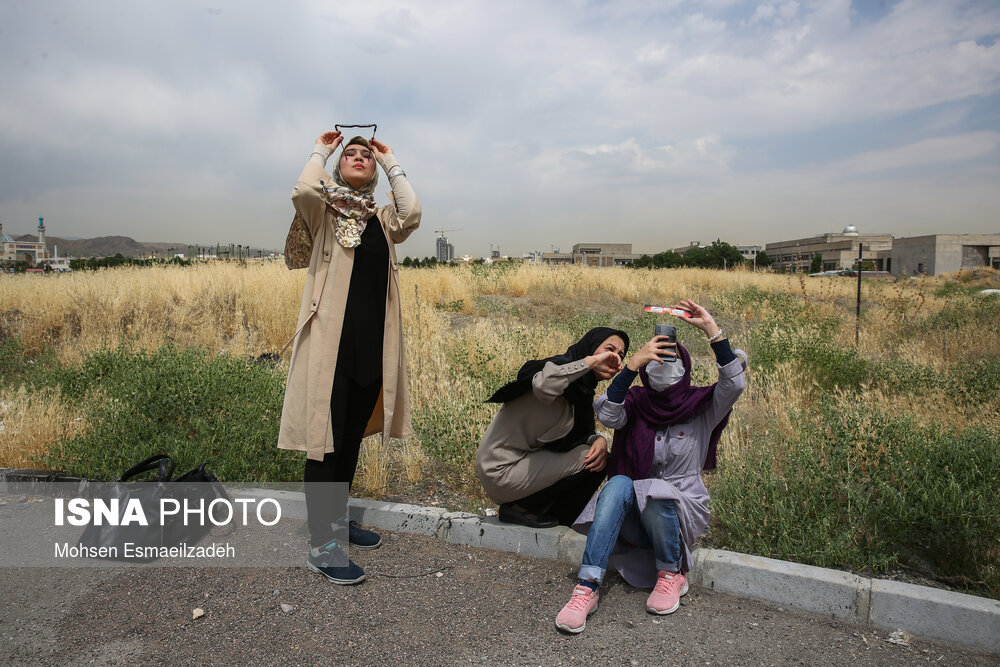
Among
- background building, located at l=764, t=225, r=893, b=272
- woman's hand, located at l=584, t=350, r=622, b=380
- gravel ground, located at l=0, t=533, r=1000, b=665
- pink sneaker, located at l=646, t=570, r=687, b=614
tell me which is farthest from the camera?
background building, located at l=764, t=225, r=893, b=272

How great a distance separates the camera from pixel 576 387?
3316mm

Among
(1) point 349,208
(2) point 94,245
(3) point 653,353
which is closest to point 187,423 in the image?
(1) point 349,208

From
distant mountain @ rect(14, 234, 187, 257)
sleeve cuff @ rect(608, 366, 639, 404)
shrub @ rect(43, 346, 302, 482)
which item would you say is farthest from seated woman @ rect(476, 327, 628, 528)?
distant mountain @ rect(14, 234, 187, 257)

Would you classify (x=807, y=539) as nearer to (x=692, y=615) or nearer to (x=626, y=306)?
(x=692, y=615)

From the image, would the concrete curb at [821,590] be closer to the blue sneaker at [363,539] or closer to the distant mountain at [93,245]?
the blue sneaker at [363,539]

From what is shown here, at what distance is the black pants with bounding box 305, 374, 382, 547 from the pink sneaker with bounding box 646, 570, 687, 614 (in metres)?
1.63

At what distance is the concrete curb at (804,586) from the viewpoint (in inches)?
106

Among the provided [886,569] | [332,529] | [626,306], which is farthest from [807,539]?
[626,306]

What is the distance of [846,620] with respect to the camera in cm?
288

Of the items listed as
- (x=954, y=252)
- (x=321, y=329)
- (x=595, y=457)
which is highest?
(x=954, y=252)

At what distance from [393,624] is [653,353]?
1683 mm

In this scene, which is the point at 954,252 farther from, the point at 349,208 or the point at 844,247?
the point at 349,208

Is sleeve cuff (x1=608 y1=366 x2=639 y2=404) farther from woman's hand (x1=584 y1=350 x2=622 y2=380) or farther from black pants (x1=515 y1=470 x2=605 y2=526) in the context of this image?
black pants (x1=515 y1=470 x2=605 y2=526)

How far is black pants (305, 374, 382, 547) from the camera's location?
326 centimetres
